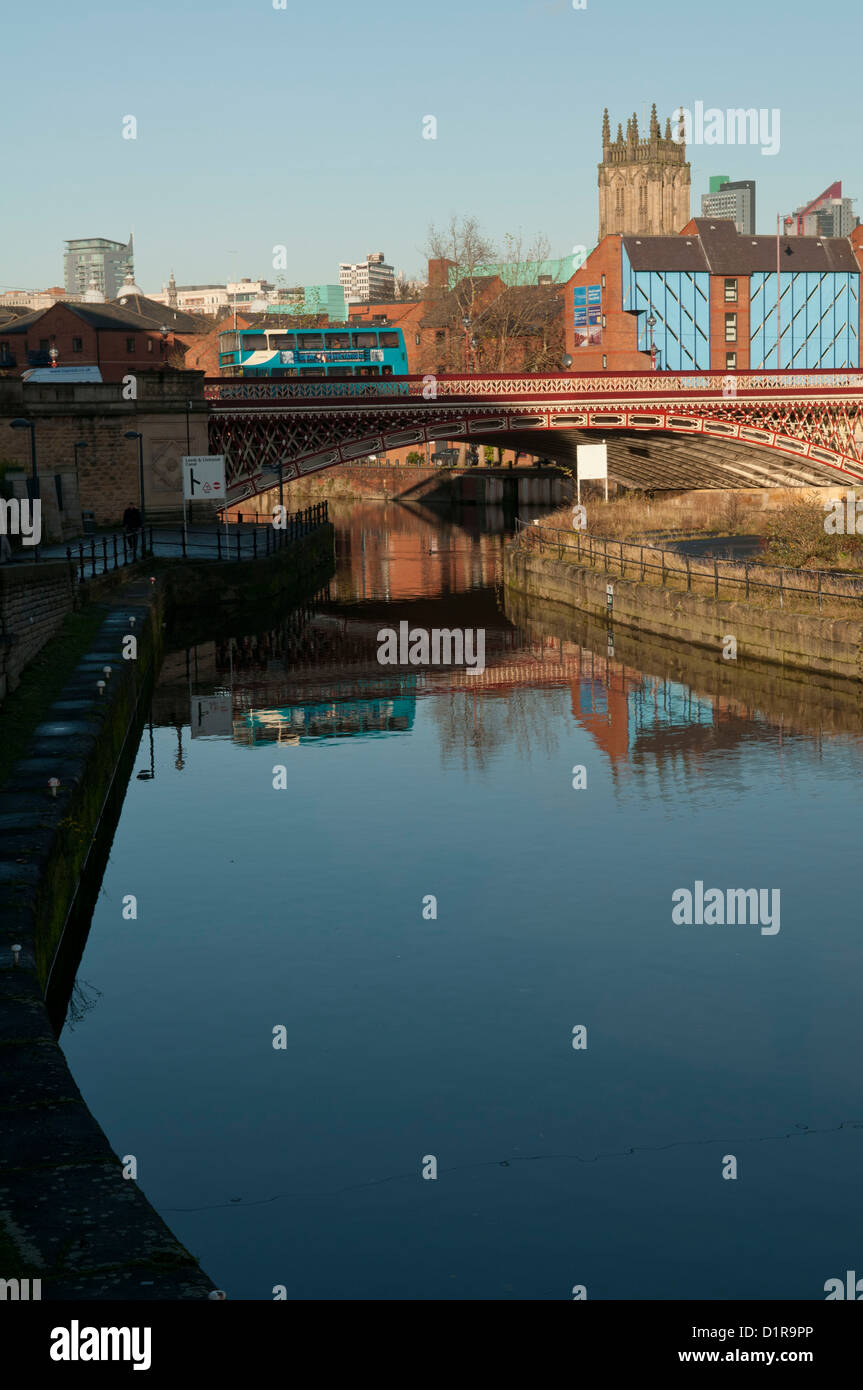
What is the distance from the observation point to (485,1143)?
11.8 m

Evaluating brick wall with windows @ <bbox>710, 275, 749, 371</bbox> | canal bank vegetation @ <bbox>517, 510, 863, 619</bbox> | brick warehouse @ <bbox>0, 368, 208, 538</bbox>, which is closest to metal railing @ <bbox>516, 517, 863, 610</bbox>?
canal bank vegetation @ <bbox>517, 510, 863, 619</bbox>

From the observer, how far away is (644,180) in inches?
6156

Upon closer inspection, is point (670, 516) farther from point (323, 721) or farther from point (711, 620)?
point (323, 721)

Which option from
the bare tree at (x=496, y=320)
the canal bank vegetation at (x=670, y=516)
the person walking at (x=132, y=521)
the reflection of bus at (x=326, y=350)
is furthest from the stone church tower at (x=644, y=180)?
the person walking at (x=132, y=521)

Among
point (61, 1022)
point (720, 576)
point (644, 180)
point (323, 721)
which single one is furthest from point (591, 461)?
point (644, 180)

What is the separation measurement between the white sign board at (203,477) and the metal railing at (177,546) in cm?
140

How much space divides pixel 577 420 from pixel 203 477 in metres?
19.6

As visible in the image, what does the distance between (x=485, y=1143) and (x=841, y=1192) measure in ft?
8.77

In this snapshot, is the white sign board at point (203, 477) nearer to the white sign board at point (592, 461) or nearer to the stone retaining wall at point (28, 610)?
the white sign board at point (592, 461)

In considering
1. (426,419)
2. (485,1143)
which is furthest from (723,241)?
(485,1143)

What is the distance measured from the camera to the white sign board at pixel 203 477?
4972cm

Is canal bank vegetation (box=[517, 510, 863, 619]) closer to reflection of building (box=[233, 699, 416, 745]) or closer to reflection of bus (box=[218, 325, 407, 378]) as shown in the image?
reflection of building (box=[233, 699, 416, 745])

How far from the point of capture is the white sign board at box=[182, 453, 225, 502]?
49719 mm

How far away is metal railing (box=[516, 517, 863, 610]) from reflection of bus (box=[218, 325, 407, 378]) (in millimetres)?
20065
